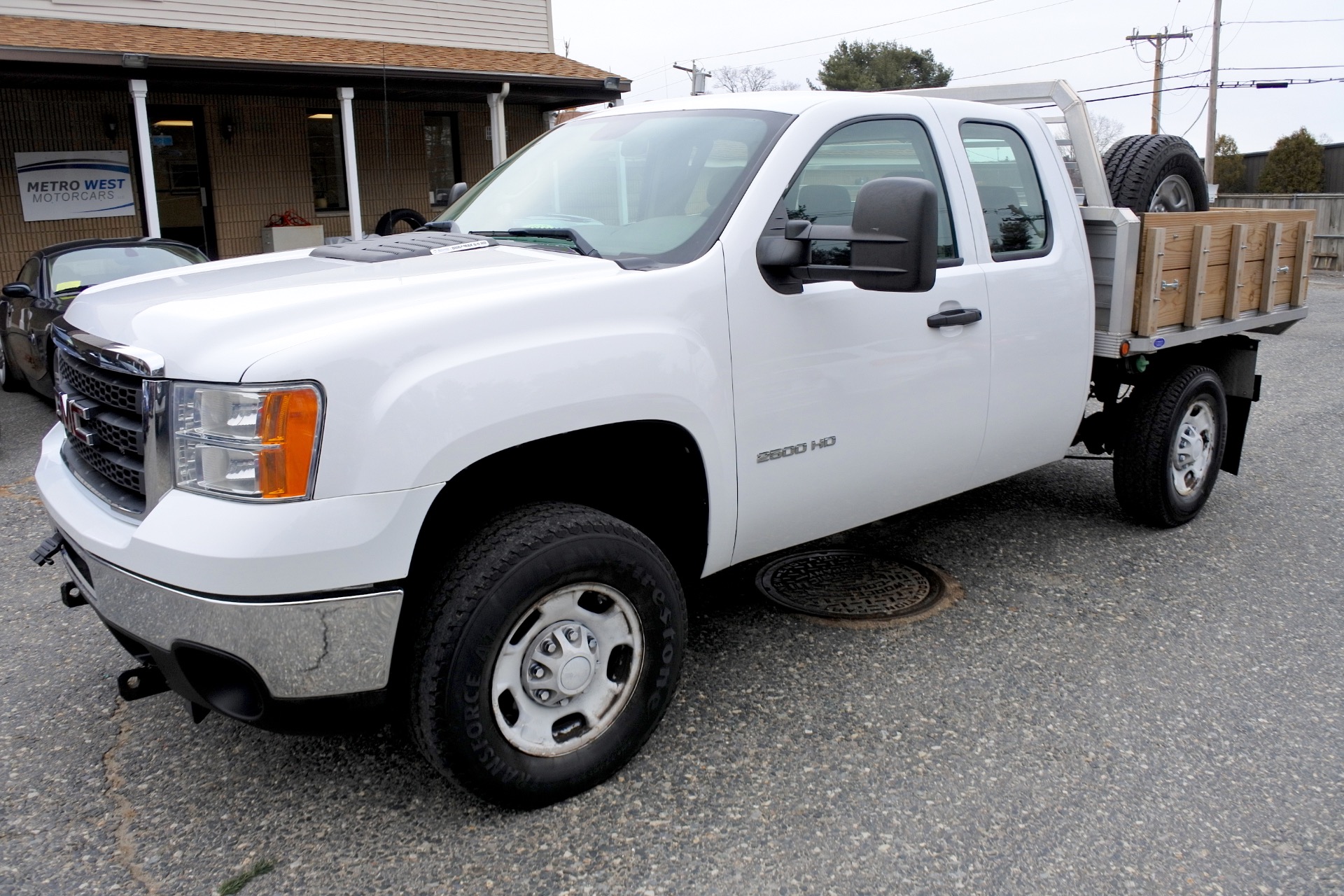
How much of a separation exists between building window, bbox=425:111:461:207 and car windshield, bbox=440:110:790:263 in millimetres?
13597

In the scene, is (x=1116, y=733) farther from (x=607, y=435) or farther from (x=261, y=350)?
(x=261, y=350)

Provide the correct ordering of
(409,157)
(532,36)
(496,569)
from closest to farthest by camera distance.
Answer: (496,569) → (409,157) → (532,36)

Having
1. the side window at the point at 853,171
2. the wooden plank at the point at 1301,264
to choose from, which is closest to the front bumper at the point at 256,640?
the side window at the point at 853,171

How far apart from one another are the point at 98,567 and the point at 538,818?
1.30 metres

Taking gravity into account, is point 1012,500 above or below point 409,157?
below

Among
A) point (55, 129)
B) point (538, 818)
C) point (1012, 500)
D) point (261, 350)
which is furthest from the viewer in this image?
point (55, 129)

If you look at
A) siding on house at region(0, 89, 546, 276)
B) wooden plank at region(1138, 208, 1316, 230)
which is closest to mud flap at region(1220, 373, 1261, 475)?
wooden plank at region(1138, 208, 1316, 230)

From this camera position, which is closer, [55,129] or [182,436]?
[182,436]

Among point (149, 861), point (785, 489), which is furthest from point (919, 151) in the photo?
point (149, 861)

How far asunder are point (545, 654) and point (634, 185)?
1.63m

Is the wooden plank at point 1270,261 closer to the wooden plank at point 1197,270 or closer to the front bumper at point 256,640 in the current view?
the wooden plank at point 1197,270

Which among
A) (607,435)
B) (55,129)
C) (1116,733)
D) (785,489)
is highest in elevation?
(55,129)

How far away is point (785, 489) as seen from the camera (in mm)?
3367

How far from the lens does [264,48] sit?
13.7 metres
